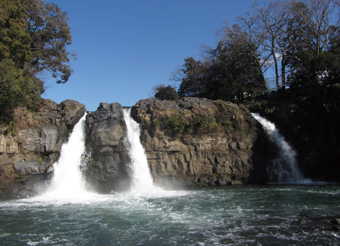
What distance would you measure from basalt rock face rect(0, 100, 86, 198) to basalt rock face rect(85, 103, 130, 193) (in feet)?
6.42

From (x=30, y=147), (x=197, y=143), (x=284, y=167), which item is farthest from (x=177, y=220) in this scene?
(x=284, y=167)

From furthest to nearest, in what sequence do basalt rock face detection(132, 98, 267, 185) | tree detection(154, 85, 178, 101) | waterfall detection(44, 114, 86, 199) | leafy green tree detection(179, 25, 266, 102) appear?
tree detection(154, 85, 178, 101)
leafy green tree detection(179, 25, 266, 102)
basalt rock face detection(132, 98, 267, 185)
waterfall detection(44, 114, 86, 199)

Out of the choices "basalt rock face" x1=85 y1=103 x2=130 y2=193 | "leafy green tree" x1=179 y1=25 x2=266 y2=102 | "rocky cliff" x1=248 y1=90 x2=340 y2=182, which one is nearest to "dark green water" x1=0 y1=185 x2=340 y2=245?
"basalt rock face" x1=85 y1=103 x2=130 y2=193

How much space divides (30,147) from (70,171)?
286 centimetres

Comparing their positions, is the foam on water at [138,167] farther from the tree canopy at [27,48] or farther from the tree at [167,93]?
the tree at [167,93]

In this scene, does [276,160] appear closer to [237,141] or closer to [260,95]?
[237,141]

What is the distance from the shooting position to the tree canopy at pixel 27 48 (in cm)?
1659

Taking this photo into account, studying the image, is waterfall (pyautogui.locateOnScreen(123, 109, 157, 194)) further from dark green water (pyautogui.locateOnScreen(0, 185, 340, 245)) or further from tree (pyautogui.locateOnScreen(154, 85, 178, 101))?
tree (pyautogui.locateOnScreen(154, 85, 178, 101))

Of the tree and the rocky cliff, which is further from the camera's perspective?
the tree

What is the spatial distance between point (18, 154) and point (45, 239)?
1049 centimetres

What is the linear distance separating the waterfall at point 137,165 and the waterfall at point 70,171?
3.10 m

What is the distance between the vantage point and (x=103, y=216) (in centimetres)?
1083

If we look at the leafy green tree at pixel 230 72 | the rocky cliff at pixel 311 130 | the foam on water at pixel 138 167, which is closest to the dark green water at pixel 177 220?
the foam on water at pixel 138 167

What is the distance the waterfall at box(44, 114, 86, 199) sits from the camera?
16.7m
